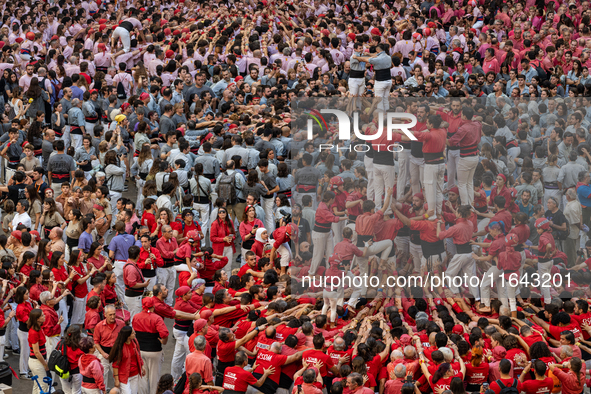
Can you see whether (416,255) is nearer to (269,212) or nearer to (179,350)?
(269,212)

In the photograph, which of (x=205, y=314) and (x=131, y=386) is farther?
(x=205, y=314)

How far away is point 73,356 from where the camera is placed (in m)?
10.2

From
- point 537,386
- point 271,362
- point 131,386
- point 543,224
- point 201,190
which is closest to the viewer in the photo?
point 537,386

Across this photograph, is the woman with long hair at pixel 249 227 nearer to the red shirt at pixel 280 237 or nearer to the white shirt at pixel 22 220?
the red shirt at pixel 280 237

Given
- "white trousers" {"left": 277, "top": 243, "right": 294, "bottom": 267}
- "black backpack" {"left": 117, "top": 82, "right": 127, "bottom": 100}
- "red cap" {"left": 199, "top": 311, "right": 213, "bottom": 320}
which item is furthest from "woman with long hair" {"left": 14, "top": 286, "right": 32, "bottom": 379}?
"black backpack" {"left": 117, "top": 82, "right": 127, "bottom": 100}

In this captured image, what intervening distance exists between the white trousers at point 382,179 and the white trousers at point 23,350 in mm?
6257

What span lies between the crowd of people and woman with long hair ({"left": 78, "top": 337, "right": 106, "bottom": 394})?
3cm

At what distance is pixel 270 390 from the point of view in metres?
10.5

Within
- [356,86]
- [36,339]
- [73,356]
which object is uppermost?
[356,86]

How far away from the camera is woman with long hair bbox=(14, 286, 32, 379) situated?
37.1 feet

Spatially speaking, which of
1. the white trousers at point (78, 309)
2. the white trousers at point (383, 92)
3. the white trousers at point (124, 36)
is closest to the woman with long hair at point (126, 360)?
the white trousers at point (78, 309)

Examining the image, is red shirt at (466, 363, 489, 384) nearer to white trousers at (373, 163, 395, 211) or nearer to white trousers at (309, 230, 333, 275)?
white trousers at (309, 230, 333, 275)

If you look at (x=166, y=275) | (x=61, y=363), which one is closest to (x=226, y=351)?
(x=61, y=363)

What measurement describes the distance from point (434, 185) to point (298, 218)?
2452 millimetres
